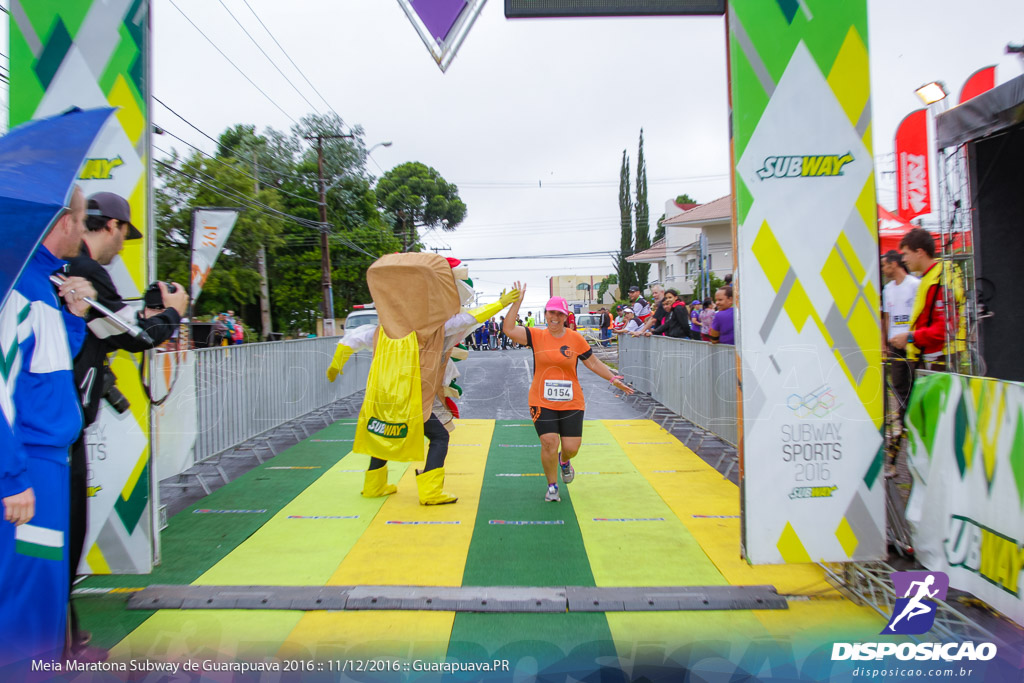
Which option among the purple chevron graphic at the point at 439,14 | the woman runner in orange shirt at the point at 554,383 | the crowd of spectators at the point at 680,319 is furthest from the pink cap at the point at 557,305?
the purple chevron graphic at the point at 439,14

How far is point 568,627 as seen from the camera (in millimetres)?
3436

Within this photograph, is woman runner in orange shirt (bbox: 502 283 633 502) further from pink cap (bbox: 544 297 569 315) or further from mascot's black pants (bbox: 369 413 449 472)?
mascot's black pants (bbox: 369 413 449 472)

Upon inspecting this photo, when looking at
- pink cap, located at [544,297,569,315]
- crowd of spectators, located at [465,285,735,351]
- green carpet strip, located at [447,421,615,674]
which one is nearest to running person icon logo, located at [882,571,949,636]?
green carpet strip, located at [447,421,615,674]

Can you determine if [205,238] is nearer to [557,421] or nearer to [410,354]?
[410,354]

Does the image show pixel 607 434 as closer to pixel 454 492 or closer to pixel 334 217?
pixel 454 492

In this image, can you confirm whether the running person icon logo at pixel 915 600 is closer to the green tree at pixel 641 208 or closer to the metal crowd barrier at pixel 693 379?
the metal crowd barrier at pixel 693 379

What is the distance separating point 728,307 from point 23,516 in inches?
299

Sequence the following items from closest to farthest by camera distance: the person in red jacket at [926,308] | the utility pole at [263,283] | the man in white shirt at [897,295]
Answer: the person in red jacket at [926,308] < the man in white shirt at [897,295] < the utility pole at [263,283]

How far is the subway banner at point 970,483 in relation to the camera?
3205 mm

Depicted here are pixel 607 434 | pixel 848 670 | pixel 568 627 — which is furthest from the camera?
pixel 607 434

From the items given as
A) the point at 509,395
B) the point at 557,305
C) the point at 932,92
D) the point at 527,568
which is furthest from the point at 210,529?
the point at 509,395

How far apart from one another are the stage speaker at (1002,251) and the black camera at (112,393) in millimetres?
6706

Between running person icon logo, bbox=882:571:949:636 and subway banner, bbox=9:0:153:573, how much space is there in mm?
4753

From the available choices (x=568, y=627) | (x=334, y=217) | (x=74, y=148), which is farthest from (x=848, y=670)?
(x=334, y=217)
